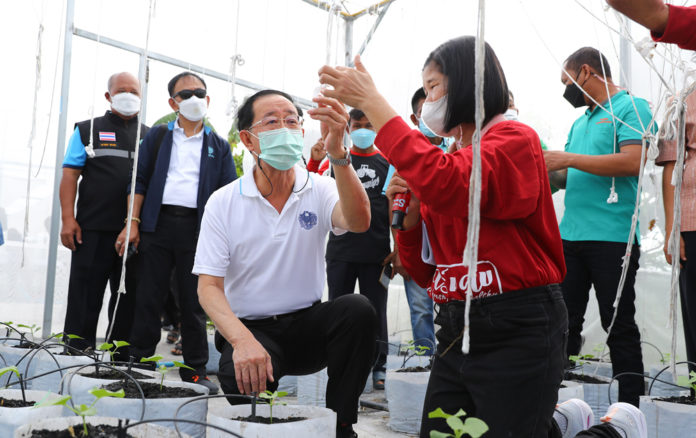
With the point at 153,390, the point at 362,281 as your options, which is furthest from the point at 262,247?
the point at 362,281

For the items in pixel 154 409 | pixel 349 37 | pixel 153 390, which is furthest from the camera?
pixel 349 37

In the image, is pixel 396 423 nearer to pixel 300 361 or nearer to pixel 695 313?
pixel 300 361

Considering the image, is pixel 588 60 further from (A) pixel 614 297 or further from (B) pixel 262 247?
(B) pixel 262 247

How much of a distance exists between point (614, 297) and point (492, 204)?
4.25 feet

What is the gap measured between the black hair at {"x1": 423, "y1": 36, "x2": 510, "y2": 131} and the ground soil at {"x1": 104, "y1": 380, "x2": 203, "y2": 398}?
94 centimetres

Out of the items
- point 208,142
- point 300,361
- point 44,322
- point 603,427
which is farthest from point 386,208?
point 44,322

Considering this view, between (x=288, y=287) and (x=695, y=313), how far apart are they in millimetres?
1307

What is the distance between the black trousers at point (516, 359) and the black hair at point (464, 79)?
396mm

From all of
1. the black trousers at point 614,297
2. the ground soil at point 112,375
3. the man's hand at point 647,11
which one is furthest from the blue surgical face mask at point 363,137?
the man's hand at point 647,11

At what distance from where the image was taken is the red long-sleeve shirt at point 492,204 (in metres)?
1.08

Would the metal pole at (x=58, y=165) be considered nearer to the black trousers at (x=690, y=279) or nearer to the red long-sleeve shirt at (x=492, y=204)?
the red long-sleeve shirt at (x=492, y=204)

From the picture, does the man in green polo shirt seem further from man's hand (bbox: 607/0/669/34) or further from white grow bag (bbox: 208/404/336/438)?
white grow bag (bbox: 208/404/336/438)

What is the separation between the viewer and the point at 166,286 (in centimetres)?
257

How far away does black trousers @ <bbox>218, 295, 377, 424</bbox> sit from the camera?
61.5 inches
